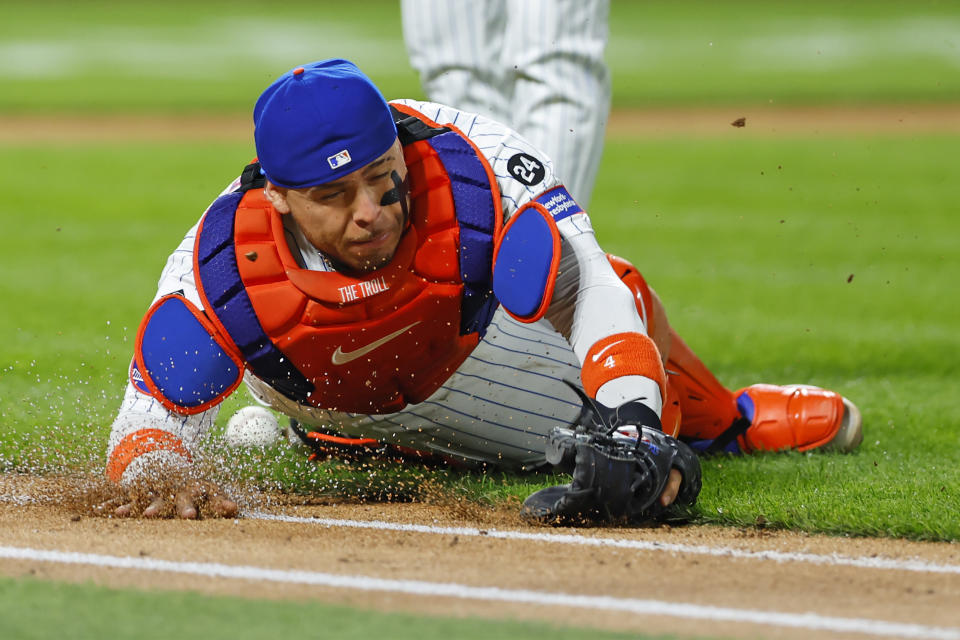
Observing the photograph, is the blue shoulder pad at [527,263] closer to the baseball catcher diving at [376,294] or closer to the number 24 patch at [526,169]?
the baseball catcher diving at [376,294]

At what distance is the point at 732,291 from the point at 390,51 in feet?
76.9

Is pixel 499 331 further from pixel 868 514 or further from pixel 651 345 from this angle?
pixel 868 514

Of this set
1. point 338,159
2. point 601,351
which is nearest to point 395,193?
point 338,159

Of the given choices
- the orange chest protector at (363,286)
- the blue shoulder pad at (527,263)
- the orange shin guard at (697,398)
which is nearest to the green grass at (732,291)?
the orange shin guard at (697,398)

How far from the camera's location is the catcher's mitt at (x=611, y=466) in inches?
124

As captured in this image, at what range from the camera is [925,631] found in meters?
2.33

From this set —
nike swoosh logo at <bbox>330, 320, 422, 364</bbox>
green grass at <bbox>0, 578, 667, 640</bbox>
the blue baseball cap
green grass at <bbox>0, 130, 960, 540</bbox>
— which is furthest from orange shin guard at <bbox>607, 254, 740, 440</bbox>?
green grass at <bbox>0, 578, 667, 640</bbox>

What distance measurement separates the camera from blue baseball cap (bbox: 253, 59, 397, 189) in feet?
10.5

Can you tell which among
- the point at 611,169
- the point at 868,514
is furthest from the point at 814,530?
the point at 611,169

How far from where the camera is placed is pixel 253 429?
4.55 m

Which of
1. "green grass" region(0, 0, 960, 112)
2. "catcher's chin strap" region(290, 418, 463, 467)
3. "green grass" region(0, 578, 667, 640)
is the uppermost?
"green grass" region(0, 0, 960, 112)

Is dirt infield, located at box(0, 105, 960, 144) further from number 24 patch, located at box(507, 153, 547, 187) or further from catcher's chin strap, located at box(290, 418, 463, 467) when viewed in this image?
number 24 patch, located at box(507, 153, 547, 187)

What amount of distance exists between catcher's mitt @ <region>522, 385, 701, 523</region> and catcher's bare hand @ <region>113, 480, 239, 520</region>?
0.75 m

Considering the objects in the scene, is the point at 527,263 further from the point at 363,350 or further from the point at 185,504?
the point at 185,504
